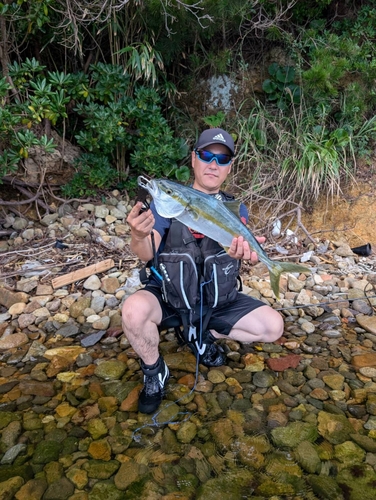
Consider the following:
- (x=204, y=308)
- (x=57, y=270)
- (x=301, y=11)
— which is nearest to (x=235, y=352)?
(x=204, y=308)

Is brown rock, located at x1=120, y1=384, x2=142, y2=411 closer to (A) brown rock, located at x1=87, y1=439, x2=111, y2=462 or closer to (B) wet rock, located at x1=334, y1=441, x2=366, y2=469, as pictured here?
(A) brown rock, located at x1=87, y1=439, x2=111, y2=462

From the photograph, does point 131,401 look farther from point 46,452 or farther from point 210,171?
point 210,171

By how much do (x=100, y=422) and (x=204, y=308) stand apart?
4.02ft

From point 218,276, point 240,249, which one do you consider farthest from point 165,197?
point 218,276

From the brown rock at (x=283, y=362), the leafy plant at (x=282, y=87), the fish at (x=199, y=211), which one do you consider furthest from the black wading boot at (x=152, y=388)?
the leafy plant at (x=282, y=87)

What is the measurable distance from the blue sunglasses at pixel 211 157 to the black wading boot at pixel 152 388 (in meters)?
1.73

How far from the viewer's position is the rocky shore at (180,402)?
248 cm

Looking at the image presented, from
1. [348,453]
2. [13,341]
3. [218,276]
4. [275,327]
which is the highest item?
[218,276]

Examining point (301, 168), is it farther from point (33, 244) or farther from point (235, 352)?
point (33, 244)

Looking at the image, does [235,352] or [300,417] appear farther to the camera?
[235,352]

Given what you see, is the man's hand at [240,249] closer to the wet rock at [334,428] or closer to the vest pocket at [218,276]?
the vest pocket at [218,276]

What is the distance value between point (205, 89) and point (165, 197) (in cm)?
518

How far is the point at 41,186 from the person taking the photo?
576cm

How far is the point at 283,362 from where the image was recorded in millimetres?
3578
